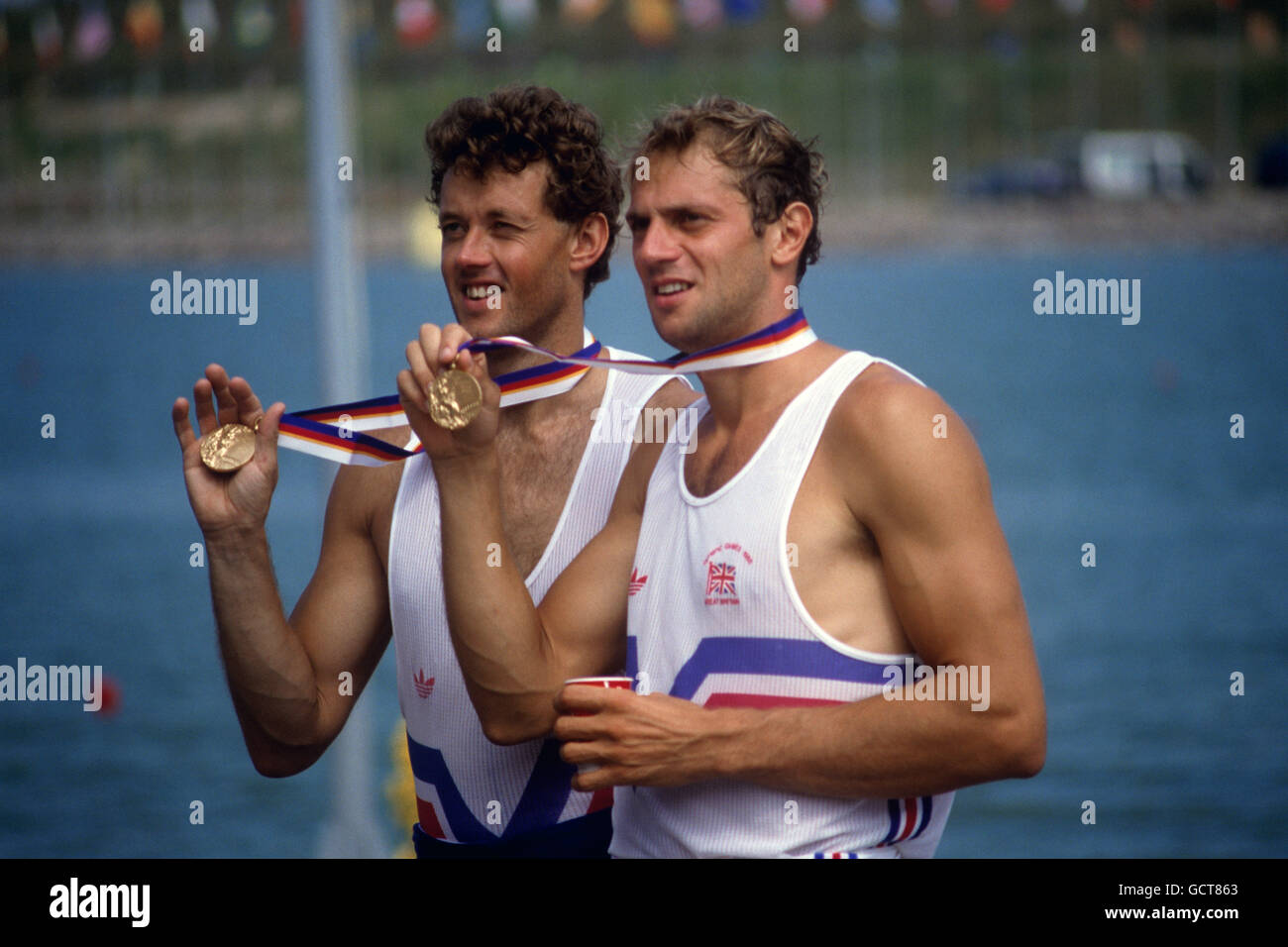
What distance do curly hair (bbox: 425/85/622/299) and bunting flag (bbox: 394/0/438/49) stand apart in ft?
105

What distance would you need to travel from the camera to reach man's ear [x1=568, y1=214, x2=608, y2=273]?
443 cm

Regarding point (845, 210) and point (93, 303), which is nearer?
point (845, 210)

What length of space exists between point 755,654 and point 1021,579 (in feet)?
93.0

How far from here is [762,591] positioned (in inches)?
138

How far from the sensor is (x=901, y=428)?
3430mm

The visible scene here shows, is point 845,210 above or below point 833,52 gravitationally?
below

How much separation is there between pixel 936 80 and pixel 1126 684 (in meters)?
91.6

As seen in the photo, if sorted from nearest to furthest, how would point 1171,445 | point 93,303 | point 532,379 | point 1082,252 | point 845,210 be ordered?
point 532,379 < point 1171,445 < point 1082,252 < point 845,210 < point 93,303

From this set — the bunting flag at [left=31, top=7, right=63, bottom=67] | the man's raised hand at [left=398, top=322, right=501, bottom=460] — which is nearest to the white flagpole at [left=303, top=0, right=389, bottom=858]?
the man's raised hand at [left=398, top=322, right=501, bottom=460]
